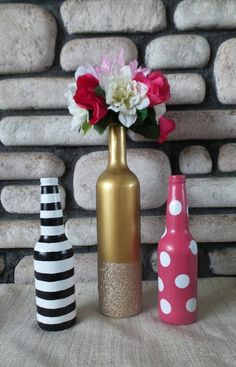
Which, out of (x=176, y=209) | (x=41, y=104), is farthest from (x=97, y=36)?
(x=176, y=209)

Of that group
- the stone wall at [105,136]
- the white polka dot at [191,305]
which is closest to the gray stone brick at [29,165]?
the stone wall at [105,136]

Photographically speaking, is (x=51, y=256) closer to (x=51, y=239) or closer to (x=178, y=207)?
(x=51, y=239)

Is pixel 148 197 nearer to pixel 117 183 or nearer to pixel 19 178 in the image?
pixel 117 183

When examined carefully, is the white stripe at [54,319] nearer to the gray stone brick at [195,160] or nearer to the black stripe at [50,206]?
the black stripe at [50,206]

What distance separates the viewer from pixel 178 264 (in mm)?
702

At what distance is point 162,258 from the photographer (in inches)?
28.3

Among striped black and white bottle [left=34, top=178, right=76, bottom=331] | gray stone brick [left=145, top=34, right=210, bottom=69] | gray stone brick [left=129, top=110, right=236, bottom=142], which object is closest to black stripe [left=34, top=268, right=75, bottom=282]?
striped black and white bottle [left=34, top=178, right=76, bottom=331]

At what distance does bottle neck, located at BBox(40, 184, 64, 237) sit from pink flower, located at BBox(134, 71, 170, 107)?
267 mm

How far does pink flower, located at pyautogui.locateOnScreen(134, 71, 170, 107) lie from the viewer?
2.42 ft

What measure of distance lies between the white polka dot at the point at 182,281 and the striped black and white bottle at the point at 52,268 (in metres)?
0.21

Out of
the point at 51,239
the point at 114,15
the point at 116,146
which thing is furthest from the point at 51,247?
the point at 114,15

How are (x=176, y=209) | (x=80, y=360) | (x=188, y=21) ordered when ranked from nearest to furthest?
(x=80, y=360) → (x=176, y=209) → (x=188, y=21)

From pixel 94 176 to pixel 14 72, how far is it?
0.33 meters

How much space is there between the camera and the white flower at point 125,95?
0.72 m
